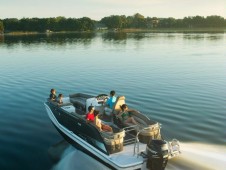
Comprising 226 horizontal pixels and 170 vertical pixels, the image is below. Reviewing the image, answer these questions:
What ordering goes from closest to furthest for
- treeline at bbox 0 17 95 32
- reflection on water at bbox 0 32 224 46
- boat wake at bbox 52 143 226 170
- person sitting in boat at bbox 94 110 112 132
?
boat wake at bbox 52 143 226 170, person sitting in boat at bbox 94 110 112 132, reflection on water at bbox 0 32 224 46, treeline at bbox 0 17 95 32

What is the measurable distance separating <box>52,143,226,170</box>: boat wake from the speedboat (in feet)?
1.46

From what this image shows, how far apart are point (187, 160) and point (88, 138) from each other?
14.9 feet

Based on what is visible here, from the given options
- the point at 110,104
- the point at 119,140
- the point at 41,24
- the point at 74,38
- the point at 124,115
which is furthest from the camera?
the point at 41,24

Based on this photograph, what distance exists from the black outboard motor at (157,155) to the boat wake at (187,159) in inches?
43.3

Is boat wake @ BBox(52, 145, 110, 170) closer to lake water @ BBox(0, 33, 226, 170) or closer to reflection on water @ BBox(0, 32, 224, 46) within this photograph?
lake water @ BBox(0, 33, 226, 170)

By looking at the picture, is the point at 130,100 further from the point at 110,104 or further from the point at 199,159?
the point at 199,159

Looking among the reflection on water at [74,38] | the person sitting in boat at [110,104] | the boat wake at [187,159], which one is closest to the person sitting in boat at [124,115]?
the person sitting in boat at [110,104]

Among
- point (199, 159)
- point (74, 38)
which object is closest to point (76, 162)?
point (199, 159)

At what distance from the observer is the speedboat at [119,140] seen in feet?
38.0

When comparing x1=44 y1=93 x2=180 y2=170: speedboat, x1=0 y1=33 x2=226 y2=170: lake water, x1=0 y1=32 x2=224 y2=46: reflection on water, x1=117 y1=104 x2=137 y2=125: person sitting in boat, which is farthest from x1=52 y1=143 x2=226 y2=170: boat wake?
x1=0 y1=32 x2=224 y2=46: reflection on water

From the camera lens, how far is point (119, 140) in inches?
501

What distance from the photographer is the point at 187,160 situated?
42.5 ft

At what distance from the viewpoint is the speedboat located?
11.6 m

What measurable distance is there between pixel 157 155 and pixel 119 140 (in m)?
2.01
